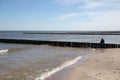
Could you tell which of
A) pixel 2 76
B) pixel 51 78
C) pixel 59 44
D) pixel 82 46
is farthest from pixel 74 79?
pixel 59 44

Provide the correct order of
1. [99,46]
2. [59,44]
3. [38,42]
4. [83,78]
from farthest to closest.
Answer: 1. [38,42]
2. [59,44]
3. [99,46]
4. [83,78]

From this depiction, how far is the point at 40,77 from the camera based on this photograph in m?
13.4

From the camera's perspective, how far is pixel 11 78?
13.3 metres

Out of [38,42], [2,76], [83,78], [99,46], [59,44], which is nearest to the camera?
[83,78]

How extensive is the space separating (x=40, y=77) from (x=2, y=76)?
2.70 m

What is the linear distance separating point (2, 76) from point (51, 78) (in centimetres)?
350

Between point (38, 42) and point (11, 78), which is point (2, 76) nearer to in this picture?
point (11, 78)

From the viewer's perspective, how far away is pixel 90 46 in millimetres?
37938

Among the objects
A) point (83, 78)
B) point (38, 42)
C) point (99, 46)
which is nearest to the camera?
point (83, 78)

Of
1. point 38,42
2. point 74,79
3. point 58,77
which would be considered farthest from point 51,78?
point 38,42

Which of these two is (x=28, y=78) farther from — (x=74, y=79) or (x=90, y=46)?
(x=90, y=46)

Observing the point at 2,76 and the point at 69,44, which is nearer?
the point at 2,76

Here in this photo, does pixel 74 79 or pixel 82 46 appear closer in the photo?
pixel 74 79

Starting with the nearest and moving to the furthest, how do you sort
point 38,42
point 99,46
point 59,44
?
point 99,46
point 59,44
point 38,42
